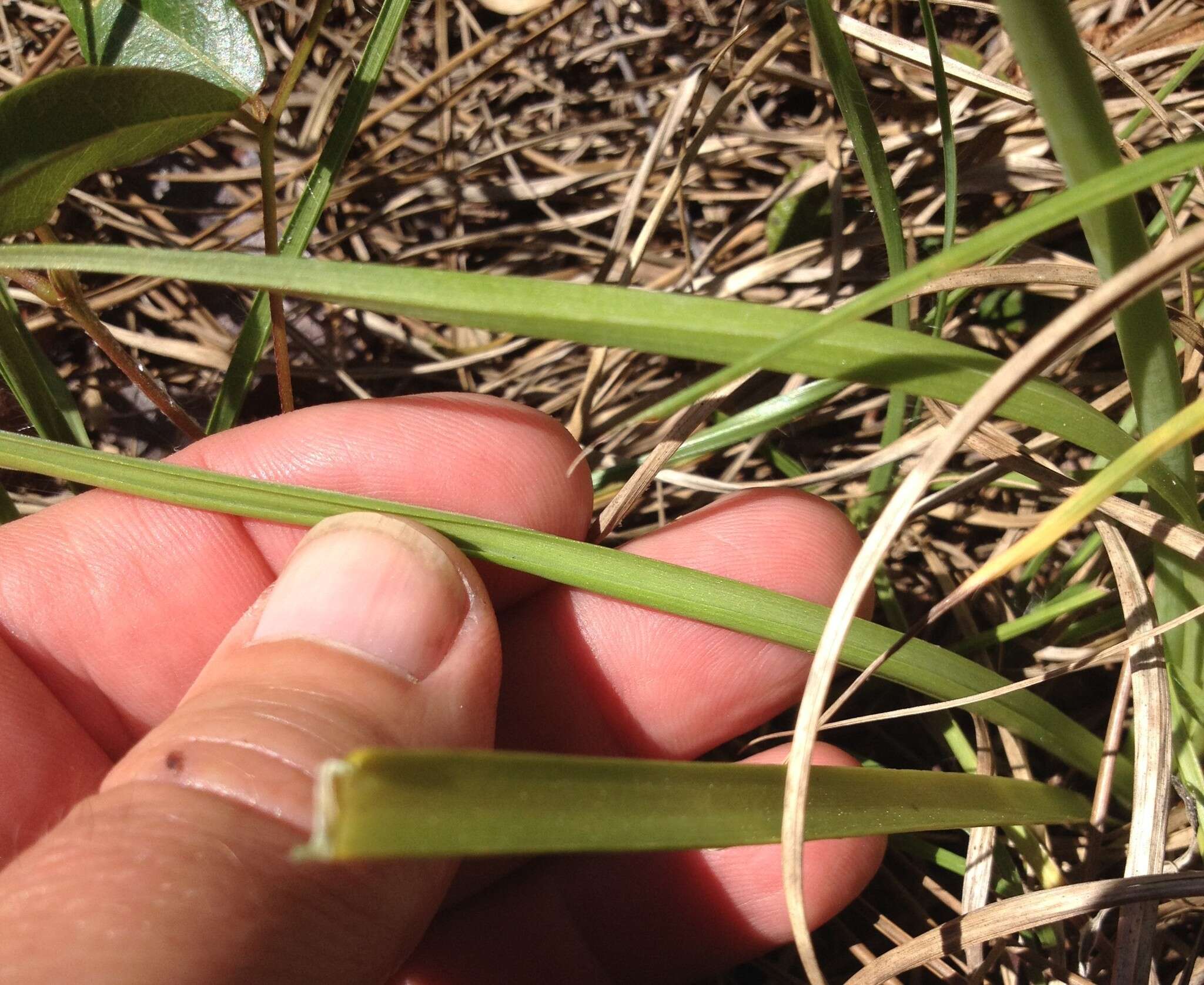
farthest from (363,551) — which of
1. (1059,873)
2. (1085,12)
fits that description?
(1085,12)

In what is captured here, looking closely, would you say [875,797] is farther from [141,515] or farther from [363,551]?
[141,515]

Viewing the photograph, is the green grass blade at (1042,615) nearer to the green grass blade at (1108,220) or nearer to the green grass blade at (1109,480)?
the green grass blade at (1108,220)

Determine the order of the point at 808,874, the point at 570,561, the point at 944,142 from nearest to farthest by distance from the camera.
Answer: the point at 570,561, the point at 944,142, the point at 808,874

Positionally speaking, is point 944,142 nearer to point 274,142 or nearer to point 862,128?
Answer: point 862,128

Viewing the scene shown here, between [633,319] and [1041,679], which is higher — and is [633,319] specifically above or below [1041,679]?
above

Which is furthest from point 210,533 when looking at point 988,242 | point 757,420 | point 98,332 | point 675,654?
point 988,242

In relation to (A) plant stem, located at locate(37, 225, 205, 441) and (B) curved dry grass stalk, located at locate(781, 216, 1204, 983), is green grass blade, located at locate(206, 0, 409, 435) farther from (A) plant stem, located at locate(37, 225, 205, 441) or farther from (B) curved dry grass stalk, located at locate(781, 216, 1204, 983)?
(B) curved dry grass stalk, located at locate(781, 216, 1204, 983)
